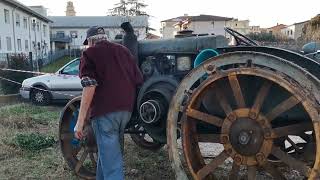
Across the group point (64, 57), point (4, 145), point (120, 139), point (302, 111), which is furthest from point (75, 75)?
point (64, 57)

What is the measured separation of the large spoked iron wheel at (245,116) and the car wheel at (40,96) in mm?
11807

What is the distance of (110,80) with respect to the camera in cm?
456

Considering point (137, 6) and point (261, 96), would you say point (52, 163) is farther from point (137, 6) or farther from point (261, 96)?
point (137, 6)

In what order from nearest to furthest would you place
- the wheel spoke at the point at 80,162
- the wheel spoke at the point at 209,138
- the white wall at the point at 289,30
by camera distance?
the wheel spoke at the point at 209,138
the wheel spoke at the point at 80,162
the white wall at the point at 289,30

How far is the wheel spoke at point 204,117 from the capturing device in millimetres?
4359

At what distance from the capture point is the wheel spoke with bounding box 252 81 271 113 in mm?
A: 4141

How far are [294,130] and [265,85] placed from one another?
0.51 m

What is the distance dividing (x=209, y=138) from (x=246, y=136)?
1.95ft

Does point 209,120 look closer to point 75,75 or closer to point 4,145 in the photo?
point 4,145

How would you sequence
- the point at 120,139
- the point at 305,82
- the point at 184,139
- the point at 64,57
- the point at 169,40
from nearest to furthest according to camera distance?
the point at 305,82, the point at 184,139, the point at 120,139, the point at 169,40, the point at 64,57

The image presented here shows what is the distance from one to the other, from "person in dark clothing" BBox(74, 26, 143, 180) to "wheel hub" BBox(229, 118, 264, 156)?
1.18 m

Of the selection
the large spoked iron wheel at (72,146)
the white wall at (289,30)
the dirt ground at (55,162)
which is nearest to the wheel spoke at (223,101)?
the dirt ground at (55,162)

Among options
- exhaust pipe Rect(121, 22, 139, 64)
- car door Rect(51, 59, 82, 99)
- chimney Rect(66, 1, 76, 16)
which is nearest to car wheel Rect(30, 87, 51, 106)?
car door Rect(51, 59, 82, 99)

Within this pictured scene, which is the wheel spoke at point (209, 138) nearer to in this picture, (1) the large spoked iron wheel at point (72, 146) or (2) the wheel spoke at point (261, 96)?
(2) the wheel spoke at point (261, 96)
